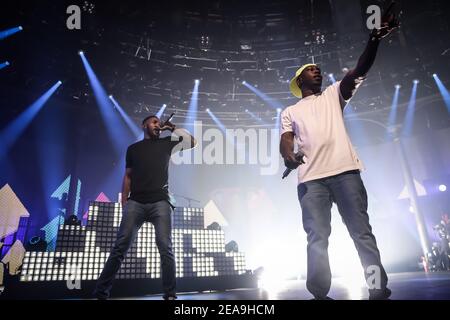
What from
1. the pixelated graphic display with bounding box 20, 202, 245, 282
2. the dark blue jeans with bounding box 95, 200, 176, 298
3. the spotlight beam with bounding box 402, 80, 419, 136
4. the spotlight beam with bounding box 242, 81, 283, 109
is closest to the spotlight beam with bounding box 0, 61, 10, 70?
the pixelated graphic display with bounding box 20, 202, 245, 282

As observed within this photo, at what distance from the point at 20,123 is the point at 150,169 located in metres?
9.73

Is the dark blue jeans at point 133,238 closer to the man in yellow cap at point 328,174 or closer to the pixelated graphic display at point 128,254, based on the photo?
the man in yellow cap at point 328,174

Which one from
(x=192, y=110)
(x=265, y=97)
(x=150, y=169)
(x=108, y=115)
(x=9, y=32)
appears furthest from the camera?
(x=192, y=110)

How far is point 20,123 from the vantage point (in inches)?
415

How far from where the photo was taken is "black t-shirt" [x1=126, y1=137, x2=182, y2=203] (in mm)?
3184

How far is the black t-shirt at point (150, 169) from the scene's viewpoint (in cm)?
318

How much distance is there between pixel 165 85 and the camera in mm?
11711

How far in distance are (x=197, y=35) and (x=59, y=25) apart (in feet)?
13.6

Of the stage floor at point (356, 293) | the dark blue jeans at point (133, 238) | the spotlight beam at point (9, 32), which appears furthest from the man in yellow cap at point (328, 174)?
the spotlight beam at point (9, 32)

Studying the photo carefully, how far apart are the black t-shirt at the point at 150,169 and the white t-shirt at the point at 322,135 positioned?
1452mm

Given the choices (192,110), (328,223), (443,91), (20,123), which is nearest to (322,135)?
(328,223)

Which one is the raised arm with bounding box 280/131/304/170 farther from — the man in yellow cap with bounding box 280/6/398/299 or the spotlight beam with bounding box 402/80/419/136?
the spotlight beam with bounding box 402/80/419/136

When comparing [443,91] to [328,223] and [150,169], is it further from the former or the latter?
[150,169]
